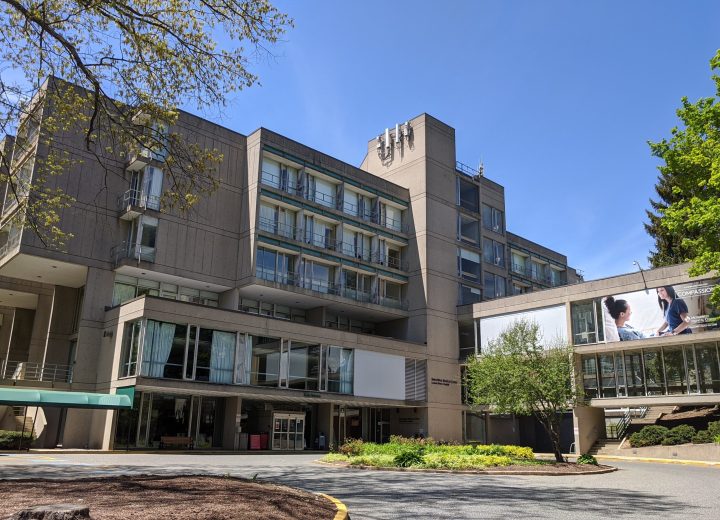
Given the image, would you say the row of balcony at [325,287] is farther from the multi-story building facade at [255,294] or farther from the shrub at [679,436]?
the shrub at [679,436]

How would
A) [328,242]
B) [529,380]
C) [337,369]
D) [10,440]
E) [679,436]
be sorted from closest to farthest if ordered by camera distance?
[529,380] → [10,440] → [679,436] → [337,369] → [328,242]

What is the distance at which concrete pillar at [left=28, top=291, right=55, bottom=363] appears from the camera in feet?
124

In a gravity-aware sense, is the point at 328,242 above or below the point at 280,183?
below

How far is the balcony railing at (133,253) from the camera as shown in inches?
1377

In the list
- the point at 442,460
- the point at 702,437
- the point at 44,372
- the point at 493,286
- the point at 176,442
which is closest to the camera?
the point at 442,460

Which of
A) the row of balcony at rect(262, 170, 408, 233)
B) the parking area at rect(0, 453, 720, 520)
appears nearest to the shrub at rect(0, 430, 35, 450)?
the parking area at rect(0, 453, 720, 520)

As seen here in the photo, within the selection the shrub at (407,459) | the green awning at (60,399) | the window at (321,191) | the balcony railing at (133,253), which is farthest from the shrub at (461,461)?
the window at (321,191)

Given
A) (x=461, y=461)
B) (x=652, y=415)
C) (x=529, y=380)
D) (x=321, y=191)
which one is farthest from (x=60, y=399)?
(x=652, y=415)

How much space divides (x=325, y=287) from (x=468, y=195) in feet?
57.3

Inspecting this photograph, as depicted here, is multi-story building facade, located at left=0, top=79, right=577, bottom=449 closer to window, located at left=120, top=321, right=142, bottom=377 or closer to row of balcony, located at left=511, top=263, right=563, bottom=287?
window, located at left=120, top=321, right=142, bottom=377

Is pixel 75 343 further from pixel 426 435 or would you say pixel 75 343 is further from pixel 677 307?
pixel 677 307

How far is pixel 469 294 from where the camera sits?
167 feet

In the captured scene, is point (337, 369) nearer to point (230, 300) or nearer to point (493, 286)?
point (230, 300)

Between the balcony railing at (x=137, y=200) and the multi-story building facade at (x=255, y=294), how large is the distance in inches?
5.2
